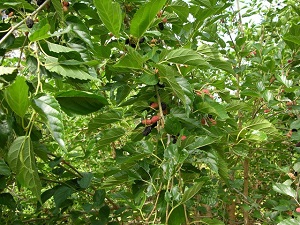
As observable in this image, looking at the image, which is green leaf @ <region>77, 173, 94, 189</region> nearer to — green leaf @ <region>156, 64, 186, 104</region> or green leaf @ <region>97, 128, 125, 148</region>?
green leaf @ <region>97, 128, 125, 148</region>

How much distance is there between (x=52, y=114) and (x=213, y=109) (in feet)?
1.54

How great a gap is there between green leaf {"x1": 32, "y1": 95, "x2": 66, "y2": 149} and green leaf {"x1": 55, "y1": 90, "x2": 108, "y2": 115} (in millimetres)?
54

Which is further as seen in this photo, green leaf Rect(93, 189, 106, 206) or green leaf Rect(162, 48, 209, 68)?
green leaf Rect(93, 189, 106, 206)

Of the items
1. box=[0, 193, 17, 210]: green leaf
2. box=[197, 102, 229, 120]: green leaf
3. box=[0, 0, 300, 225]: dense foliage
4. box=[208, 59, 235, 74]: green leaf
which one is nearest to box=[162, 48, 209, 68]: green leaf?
box=[0, 0, 300, 225]: dense foliage

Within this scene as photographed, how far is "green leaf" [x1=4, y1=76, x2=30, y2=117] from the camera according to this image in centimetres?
53

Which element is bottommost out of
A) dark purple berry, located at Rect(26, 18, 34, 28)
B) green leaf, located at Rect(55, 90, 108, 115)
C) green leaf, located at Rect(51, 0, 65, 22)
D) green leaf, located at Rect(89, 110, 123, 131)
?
green leaf, located at Rect(89, 110, 123, 131)

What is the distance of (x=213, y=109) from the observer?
3.00ft

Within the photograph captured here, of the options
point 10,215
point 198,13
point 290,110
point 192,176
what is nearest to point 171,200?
point 192,176

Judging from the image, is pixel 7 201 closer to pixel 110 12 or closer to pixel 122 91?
pixel 122 91

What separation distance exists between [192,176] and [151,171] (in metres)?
0.14

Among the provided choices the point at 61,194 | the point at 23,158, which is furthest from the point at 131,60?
the point at 61,194

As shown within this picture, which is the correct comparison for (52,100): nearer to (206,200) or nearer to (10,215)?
(206,200)

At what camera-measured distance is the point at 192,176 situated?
1.01 m

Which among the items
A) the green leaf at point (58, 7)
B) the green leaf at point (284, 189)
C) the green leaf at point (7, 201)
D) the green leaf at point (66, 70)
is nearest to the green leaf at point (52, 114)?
the green leaf at point (66, 70)
